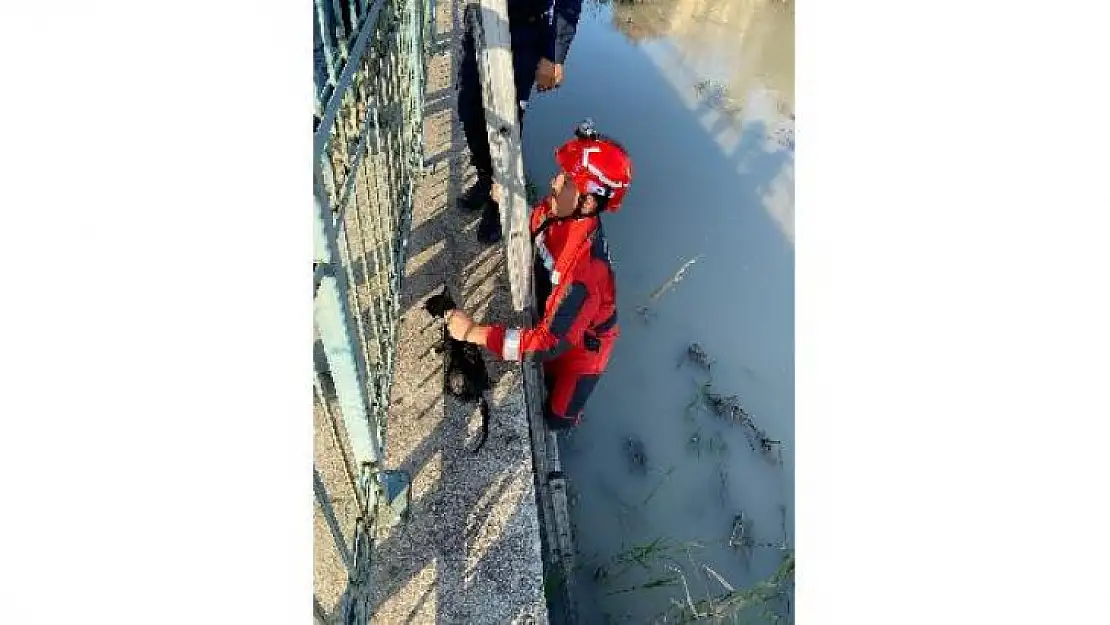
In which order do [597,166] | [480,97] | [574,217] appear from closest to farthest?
1. [597,166]
2. [574,217]
3. [480,97]

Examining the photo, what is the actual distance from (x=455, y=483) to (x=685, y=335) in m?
2.48

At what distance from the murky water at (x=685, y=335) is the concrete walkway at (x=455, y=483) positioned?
827mm

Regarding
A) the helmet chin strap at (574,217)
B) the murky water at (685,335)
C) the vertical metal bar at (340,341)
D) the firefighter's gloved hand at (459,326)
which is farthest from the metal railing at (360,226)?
the murky water at (685,335)

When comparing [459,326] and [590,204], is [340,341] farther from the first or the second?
[590,204]

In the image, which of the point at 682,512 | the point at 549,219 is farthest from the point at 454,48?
the point at 682,512

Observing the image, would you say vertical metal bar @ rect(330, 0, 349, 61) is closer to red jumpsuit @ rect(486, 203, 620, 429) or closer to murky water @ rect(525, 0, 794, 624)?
red jumpsuit @ rect(486, 203, 620, 429)

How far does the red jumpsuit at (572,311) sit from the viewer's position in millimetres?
2473

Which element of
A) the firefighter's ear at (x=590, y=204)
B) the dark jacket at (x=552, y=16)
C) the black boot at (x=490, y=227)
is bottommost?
the black boot at (x=490, y=227)

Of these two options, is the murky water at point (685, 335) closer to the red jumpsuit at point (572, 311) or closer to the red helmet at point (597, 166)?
the red jumpsuit at point (572, 311)

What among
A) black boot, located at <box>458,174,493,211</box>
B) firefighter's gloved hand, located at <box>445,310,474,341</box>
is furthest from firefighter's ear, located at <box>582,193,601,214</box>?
black boot, located at <box>458,174,493,211</box>

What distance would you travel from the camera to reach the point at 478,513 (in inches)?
92.0

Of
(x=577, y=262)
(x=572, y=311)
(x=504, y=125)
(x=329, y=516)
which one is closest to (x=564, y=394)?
(x=572, y=311)

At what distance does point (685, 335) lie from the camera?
457 centimetres

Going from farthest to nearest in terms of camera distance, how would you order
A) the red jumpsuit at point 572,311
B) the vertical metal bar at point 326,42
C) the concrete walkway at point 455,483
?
the red jumpsuit at point 572,311
the concrete walkway at point 455,483
the vertical metal bar at point 326,42
